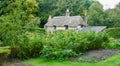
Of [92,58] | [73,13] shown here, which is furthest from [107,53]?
[73,13]

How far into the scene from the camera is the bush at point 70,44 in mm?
14078

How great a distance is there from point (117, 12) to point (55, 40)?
166 ft

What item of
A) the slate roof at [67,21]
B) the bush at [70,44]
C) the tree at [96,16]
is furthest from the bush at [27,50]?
the tree at [96,16]

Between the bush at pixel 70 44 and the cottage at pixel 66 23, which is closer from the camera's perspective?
the bush at pixel 70 44

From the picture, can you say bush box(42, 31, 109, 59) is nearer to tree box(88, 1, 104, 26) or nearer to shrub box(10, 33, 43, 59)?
shrub box(10, 33, 43, 59)

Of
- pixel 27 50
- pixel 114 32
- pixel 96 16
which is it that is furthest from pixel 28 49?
pixel 96 16

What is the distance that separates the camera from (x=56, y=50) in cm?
1448

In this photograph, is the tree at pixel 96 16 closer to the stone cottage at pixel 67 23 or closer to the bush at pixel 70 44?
the stone cottage at pixel 67 23

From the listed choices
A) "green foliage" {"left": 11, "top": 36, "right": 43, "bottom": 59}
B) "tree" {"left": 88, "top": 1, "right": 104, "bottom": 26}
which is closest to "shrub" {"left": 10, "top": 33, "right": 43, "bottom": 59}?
"green foliage" {"left": 11, "top": 36, "right": 43, "bottom": 59}

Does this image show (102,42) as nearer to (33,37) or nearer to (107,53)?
(107,53)

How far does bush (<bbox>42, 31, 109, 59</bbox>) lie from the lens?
1408cm

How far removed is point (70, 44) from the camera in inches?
596

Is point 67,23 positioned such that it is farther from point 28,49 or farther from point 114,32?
point 28,49

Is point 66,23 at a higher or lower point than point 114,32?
higher
